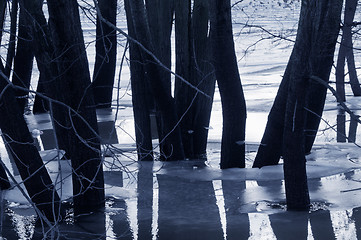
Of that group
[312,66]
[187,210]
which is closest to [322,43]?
[312,66]

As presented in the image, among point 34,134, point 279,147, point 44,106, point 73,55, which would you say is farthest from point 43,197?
point 44,106

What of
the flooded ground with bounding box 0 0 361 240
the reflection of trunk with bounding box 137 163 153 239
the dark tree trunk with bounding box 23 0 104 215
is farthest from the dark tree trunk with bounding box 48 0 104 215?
the reflection of trunk with bounding box 137 163 153 239

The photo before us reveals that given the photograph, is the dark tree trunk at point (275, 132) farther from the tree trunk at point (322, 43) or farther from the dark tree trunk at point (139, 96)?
the dark tree trunk at point (139, 96)

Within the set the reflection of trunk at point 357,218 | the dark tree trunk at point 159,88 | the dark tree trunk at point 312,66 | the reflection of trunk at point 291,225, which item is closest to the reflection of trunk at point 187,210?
the dark tree trunk at point 159,88

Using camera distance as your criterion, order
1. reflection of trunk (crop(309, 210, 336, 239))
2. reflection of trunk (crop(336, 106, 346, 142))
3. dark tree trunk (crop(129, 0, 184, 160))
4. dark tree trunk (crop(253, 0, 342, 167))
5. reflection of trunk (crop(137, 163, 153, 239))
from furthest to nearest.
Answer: reflection of trunk (crop(336, 106, 346, 142))
dark tree trunk (crop(129, 0, 184, 160))
reflection of trunk (crop(137, 163, 153, 239))
reflection of trunk (crop(309, 210, 336, 239))
dark tree trunk (crop(253, 0, 342, 167))

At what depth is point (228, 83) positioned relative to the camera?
25.8ft

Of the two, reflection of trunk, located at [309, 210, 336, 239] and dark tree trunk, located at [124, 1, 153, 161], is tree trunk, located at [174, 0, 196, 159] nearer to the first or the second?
dark tree trunk, located at [124, 1, 153, 161]

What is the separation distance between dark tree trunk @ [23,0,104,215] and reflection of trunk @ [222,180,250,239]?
1.32 meters

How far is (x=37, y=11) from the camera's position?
6.91m

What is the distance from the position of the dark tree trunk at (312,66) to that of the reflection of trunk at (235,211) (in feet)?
2.33

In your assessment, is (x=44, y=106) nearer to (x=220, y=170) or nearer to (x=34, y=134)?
(x=34, y=134)

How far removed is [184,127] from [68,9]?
11.8ft

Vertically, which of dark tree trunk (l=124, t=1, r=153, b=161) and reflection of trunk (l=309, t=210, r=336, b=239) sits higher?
dark tree trunk (l=124, t=1, r=153, b=161)

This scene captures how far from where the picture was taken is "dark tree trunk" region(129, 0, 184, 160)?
26.0ft
